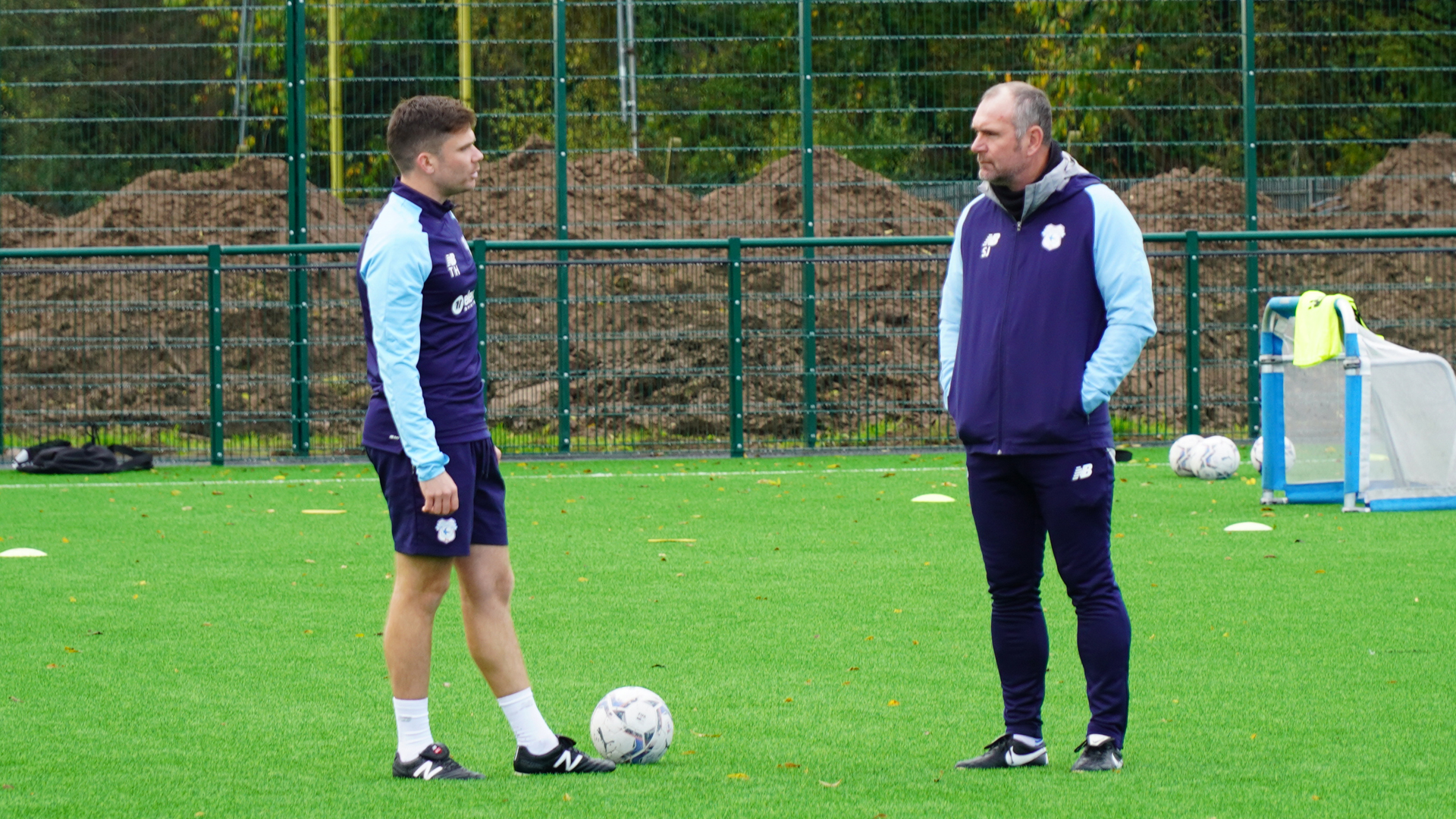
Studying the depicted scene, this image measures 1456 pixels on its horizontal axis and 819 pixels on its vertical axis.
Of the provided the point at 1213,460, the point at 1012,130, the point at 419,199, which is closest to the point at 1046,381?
the point at 1012,130

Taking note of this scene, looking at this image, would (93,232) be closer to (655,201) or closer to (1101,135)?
(655,201)

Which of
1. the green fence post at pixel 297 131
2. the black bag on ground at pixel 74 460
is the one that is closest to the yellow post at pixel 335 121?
the green fence post at pixel 297 131

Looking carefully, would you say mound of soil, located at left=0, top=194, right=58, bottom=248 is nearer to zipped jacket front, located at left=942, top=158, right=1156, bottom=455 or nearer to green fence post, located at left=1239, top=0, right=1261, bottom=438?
green fence post, located at left=1239, top=0, right=1261, bottom=438

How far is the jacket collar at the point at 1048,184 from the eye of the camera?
4.23m

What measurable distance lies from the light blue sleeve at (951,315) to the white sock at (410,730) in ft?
5.25

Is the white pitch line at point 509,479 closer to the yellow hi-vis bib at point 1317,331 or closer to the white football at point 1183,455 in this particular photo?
the white football at point 1183,455

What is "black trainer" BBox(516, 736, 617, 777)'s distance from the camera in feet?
14.3

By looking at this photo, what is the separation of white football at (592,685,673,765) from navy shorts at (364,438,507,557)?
0.61 metres

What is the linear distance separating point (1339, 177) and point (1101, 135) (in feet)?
7.61

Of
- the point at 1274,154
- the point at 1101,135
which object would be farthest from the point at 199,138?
the point at 1274,154

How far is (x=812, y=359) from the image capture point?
1477 cm

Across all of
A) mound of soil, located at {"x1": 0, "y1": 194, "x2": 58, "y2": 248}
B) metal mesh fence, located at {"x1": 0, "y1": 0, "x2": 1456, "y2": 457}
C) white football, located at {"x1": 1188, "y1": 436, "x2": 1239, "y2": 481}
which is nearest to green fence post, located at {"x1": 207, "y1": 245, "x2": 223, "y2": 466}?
metal mesh fence, located at {"x1": 0, "y1": 0, "x2": 1456, "y2": 457}

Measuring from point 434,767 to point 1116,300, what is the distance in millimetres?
2065

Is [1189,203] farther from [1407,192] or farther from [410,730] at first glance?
[410,730]
